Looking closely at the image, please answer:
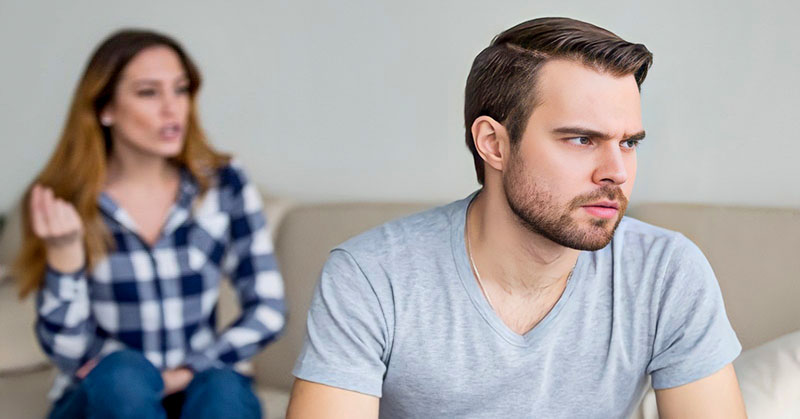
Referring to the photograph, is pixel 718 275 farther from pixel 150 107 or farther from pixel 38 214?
pixel 38 214

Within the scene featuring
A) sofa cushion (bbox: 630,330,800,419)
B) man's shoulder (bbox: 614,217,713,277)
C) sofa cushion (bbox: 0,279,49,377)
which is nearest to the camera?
man's shoulder (bbox: 614,217,713,277)

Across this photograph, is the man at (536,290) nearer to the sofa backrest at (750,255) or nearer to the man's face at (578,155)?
the man's face at (578,155)

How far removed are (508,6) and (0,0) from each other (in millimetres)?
1557

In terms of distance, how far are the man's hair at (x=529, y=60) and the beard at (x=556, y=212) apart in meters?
0.05

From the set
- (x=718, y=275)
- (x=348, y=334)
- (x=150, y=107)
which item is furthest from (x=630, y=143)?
(x=150, y=107)

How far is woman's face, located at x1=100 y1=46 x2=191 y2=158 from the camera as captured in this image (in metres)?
1.78

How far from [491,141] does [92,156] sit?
34.0 inches

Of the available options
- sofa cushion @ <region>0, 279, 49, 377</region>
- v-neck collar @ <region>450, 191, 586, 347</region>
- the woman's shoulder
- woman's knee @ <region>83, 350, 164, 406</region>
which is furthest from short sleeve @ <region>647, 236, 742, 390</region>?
sofa cushion @ <region>0, 279, 49, 377</region>

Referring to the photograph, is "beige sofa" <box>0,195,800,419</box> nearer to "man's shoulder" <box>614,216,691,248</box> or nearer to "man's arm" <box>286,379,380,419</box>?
"man's shoulder" <box>614,216,691,248</box>

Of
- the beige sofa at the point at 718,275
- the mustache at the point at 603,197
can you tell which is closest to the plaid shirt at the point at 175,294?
the beige sofa at the point at 718,275

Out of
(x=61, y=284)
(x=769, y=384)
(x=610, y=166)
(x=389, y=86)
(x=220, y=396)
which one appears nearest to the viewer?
(x=610, y=166)

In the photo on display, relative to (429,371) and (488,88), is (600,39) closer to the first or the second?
(488,88)

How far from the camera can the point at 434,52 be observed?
224 cm

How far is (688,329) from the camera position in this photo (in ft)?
4.03
